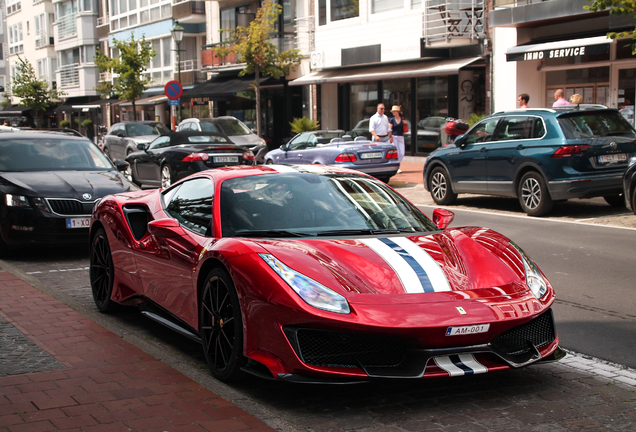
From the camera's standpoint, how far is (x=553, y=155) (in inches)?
492

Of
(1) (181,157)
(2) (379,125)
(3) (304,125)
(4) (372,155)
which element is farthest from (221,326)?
(3) (304,125)

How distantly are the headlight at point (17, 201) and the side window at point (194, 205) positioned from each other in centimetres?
412

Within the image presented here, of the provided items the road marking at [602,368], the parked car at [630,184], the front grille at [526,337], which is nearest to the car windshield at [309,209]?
the front grille at [526,337]

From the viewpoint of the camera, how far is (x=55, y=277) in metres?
8.50

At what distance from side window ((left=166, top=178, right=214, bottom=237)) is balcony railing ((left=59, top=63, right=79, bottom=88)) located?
59.2 metres

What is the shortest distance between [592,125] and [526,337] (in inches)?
364

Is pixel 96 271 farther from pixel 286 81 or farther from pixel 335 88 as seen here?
pixel 286 81

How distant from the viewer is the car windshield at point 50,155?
10.4 meters

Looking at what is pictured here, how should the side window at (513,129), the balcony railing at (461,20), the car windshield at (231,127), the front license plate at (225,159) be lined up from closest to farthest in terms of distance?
the side window at (513,129), the front license plate at (225,159), the balcony railing at (461,20), the car windshield at (231,127)

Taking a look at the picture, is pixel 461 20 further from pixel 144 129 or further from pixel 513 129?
pixel 513 129

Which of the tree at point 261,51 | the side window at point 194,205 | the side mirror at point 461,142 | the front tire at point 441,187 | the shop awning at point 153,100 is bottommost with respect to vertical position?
the front tire at point 441,187

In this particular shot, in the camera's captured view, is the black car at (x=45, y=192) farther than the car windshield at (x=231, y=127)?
No

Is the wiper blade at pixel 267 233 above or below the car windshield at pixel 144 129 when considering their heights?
below

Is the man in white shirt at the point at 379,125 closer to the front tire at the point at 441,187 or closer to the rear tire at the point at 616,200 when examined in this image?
the front tire at the point at 441,187
